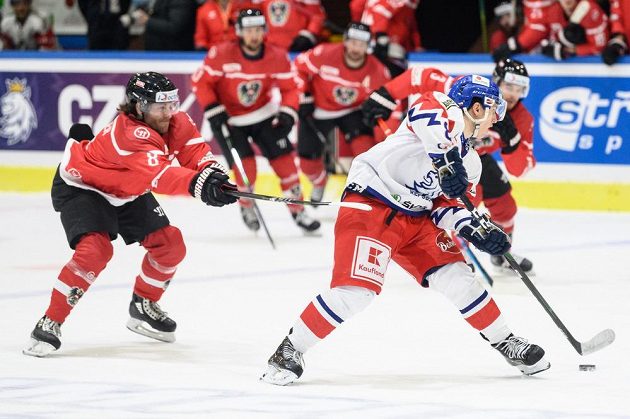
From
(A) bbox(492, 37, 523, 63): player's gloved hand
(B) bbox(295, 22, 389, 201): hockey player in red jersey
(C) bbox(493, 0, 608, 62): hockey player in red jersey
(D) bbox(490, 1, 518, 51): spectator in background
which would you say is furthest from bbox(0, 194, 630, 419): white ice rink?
(D) bbox(490, 1, 518, 51): spectator in background

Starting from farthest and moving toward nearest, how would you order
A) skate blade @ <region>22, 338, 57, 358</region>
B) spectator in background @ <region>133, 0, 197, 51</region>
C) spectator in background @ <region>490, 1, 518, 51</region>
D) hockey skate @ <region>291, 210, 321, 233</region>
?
spectator in background @ <region>133, 0, 197, 51</region> → spectator in background @ <region>490, 1, 518, 51</region> → hockey skate @ <region>291, 210, 321, 233</region> → skate blade @ <region>22, 338, 57, 358</region>

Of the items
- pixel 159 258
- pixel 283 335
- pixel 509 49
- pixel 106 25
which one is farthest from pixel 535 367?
pixel 106 25

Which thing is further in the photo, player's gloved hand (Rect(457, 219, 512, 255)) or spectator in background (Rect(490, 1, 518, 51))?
spectator in background (Rect(490, 1, 518, 51))

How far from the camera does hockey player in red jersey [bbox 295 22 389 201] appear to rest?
377 inches

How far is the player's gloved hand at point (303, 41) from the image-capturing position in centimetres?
1070

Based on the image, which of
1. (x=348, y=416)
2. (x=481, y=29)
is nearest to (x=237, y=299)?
(x=348, y=416)

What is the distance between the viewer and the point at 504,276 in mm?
7348

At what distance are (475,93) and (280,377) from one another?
1.20 m

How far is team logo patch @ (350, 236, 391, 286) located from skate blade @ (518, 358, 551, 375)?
0.60m

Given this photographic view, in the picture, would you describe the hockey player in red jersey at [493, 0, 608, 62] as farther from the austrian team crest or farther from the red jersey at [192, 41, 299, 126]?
the austrian team crest

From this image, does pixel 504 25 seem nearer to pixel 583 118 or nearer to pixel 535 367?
pixel 583 118

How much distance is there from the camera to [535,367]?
15.7 feet

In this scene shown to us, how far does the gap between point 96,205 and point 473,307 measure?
1.59 m

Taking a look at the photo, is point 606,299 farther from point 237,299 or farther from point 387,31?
point 387,31
